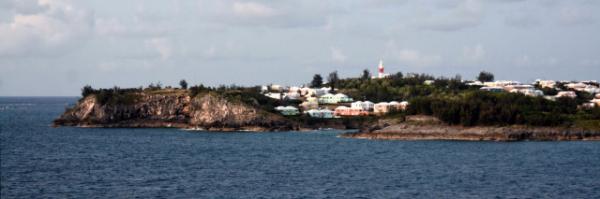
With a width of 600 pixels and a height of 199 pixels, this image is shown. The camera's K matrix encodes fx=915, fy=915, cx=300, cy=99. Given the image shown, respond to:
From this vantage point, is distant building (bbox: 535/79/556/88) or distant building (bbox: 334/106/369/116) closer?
distant building (bbox: 334/106/369/116)

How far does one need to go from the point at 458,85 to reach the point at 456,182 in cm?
11400

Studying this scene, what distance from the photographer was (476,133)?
332 ft

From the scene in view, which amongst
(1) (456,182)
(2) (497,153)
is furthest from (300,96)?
(1) (456,182)

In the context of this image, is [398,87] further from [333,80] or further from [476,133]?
[476,133]

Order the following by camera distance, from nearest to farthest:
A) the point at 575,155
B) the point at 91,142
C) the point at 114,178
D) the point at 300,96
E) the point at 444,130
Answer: the point at 114,178
the point at 575,155
the point at 91,142
the point at 444,130
the point at 300,96

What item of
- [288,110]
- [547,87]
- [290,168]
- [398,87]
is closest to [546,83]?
[547,87]

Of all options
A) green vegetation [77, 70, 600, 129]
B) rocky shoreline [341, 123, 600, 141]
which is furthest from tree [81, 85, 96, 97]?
rocky shoreline [341, 123, 600, 141]

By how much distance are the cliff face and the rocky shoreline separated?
25.2 meters

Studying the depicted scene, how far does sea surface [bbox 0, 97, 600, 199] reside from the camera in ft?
174

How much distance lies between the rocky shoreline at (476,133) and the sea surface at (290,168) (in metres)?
4.27

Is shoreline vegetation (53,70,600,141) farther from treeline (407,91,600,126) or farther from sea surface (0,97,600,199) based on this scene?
sea surface (0,97,600,199)

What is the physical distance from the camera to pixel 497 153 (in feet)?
271

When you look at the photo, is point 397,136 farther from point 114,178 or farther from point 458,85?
point 458,85

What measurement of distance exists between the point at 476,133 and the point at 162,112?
179ft
